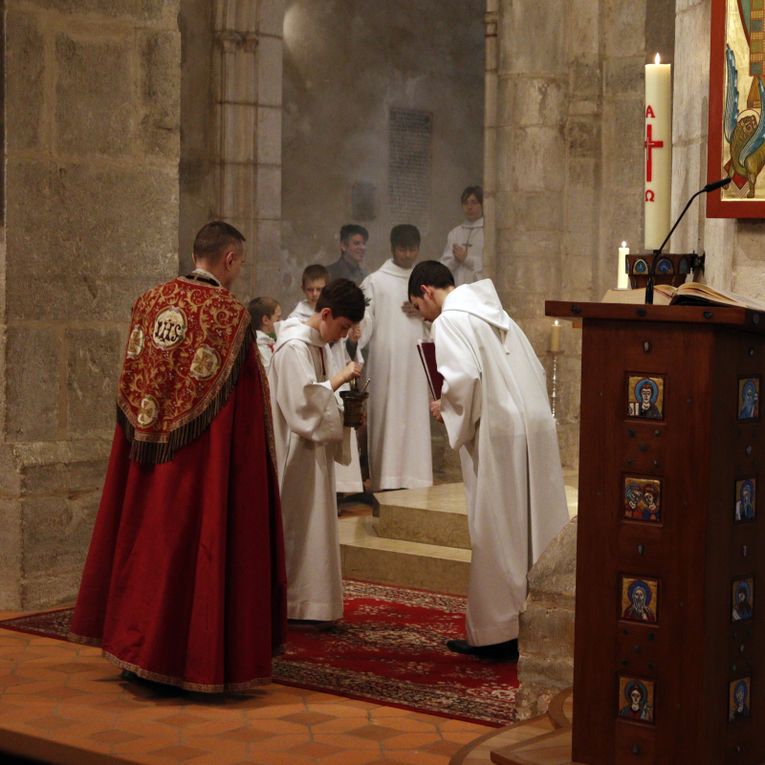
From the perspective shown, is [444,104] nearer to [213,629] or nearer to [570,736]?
[213,629]

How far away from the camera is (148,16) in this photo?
22.9ft

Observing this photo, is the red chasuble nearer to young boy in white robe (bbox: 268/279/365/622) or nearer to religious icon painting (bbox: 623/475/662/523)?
young boy in white robe (bbox: 268/279/365/622)

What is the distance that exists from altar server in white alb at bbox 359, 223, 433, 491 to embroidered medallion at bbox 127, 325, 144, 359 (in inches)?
172

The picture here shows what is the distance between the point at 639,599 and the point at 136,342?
2551 millimetres

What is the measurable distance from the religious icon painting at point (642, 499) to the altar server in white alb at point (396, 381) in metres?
6.26

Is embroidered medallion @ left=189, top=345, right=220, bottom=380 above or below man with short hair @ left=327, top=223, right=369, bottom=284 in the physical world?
below

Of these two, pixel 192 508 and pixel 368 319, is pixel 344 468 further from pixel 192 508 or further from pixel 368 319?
pixel 192 508

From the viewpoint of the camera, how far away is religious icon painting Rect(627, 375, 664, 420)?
329cm

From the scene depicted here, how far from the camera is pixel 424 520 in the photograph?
7.47m

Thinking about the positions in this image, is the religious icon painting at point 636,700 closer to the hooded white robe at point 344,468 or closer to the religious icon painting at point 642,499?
the religious icon painting at point 642,499

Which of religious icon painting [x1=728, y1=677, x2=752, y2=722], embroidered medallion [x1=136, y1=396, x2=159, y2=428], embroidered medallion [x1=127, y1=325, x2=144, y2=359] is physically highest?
embroidered medallion [x1=127, y1=325, x2=144, y2=359]

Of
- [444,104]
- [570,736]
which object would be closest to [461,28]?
[444,104]

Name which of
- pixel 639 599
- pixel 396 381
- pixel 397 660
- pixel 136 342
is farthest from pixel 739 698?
pixel 396 381

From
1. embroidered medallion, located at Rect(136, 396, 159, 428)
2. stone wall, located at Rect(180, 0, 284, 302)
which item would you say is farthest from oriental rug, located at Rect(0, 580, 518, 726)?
stone wall, located at Rect(180, 0, 284, 302)
